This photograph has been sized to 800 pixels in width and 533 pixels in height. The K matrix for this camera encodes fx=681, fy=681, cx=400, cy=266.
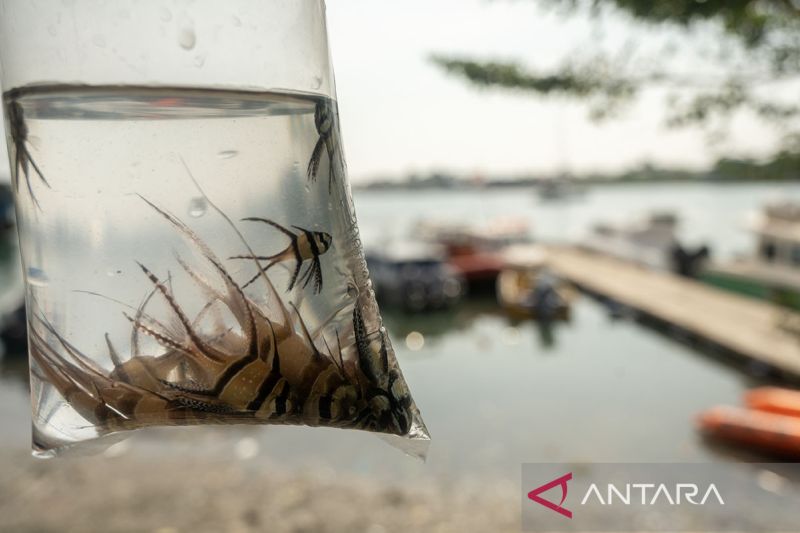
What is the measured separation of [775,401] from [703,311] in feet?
14.8

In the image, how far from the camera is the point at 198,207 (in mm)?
509

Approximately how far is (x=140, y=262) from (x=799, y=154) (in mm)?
5111

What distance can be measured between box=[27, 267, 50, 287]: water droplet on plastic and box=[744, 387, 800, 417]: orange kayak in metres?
8.22

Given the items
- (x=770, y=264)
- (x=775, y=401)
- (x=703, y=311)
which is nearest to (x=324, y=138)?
(x=775, y=401)

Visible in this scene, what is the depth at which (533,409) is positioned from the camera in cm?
876

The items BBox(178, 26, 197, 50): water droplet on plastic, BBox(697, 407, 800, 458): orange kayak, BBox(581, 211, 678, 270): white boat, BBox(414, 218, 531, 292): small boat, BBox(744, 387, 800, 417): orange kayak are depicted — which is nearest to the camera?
BBox(178, 26, 197, 50): water droplet on plastic

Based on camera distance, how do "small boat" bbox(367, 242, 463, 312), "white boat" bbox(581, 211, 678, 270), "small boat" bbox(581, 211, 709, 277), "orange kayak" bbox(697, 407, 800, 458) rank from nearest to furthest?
"orange kayak" bbox(697, 407, 800, 458) < "small boat" bbox(367, 242, 463, 312) < "small boat" bbox(581, 211, 709, 277) < "white boat" bbox(581, 211, 678, 270)

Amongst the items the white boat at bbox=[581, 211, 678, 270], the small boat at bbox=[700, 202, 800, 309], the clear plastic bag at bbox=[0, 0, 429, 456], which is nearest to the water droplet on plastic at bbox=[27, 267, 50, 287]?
the clear plastic bag at bbox=[0, 0, 429, 456]

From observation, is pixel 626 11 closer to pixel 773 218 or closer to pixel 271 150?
pixel 271 150

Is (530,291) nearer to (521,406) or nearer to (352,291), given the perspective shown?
(521,406)

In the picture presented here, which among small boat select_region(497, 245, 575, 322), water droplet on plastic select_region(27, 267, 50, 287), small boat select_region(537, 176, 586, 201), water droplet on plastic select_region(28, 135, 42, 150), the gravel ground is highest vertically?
water droplet on plastic select_region(28, 135, 42, 150)

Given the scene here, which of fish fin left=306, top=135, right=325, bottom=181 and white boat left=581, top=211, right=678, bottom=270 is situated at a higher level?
fish fin left=306, top=135, right=325, bottom=181

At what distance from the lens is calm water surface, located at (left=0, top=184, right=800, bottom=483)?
7395 millimetres

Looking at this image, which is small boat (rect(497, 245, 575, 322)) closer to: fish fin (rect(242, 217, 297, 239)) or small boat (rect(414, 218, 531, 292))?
small boat (rect(414, 218, 531, 292))
